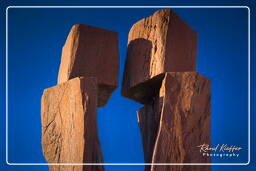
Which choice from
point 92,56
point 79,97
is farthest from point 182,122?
point 92,56

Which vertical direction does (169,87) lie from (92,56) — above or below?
below

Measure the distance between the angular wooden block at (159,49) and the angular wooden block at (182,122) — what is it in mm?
273

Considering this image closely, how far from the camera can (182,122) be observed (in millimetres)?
2957

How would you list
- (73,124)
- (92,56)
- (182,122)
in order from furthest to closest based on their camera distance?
(92,56) < (73,124) < (182,122)

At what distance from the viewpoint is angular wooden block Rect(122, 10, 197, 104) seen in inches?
129

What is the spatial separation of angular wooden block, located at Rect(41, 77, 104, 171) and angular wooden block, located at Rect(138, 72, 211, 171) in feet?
1.96

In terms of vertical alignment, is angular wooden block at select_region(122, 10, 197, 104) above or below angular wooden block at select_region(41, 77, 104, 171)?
above

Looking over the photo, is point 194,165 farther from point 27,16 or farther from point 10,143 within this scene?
point 27,16

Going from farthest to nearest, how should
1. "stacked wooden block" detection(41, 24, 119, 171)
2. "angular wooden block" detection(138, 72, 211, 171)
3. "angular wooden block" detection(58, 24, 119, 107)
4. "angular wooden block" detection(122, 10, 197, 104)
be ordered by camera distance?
"angular wooden block" detection(58, 24, 119, 107) < "angular wooden block" detection(122, 10, 197, 104) < "stacked wooden block" detection(41, 24, 119, 171) < "angular wooden block" detection(138, 72, 211, 171)

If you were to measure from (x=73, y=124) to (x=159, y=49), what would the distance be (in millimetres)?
1137

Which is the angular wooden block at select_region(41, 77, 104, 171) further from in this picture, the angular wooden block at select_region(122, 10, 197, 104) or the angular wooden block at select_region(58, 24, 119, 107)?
the angular wooden block at select_region(122, 10, 197, 104)

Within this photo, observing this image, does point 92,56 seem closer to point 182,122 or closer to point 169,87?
point 169,87
